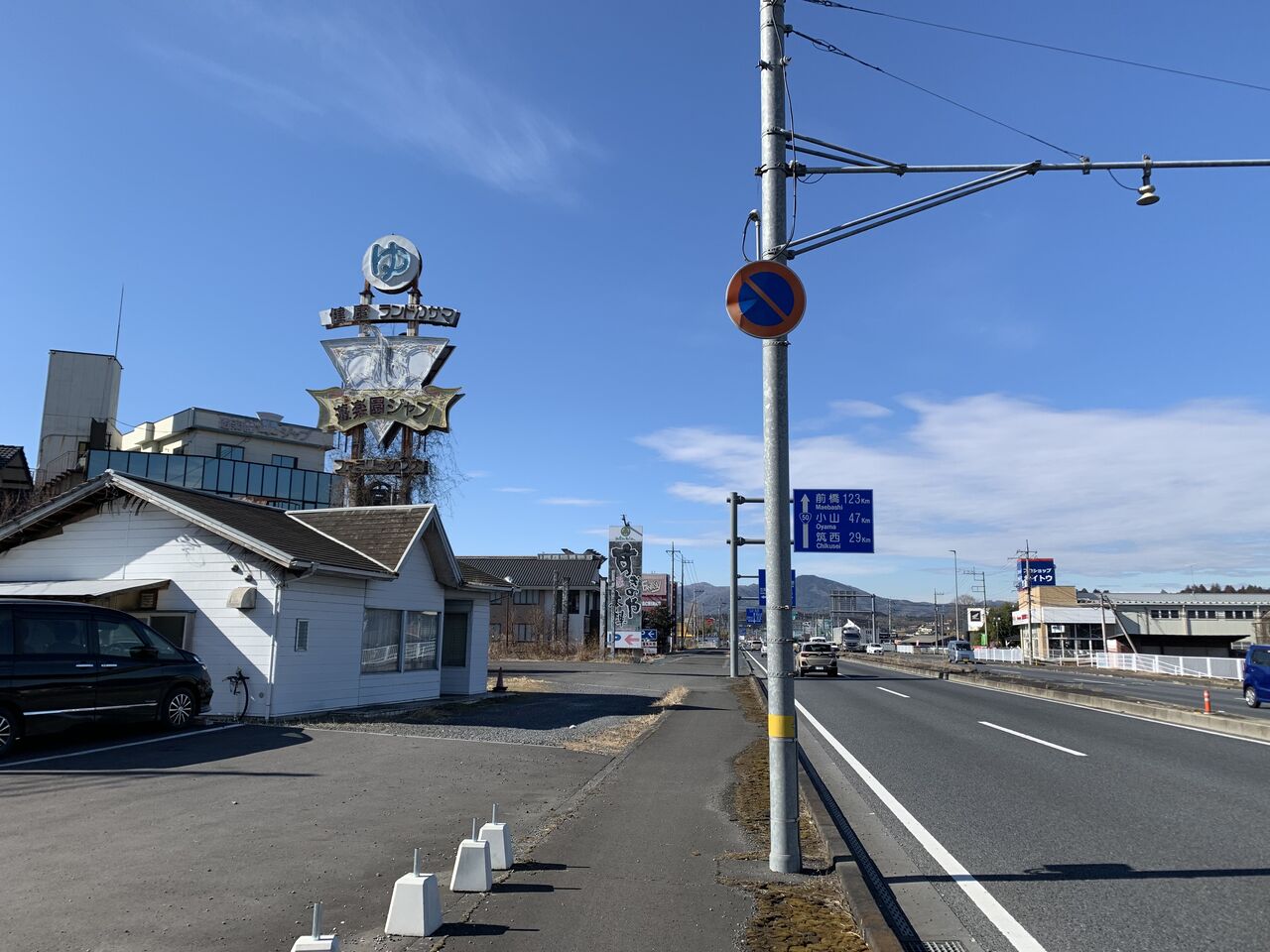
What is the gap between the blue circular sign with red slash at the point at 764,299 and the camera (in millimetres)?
6480

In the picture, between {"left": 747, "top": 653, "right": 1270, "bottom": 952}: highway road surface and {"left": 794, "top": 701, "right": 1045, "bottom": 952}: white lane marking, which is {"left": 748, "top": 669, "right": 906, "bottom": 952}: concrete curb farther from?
{"left": 794, "top": 701, "right": 1045, "bottom": 952}: white lane marking

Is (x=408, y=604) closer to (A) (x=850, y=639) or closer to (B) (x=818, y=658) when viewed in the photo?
(B) (x=818, y=658)

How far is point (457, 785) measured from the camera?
985cm

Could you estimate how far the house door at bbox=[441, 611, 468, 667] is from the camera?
2264 centimetres

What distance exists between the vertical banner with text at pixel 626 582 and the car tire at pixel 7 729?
52.5 m

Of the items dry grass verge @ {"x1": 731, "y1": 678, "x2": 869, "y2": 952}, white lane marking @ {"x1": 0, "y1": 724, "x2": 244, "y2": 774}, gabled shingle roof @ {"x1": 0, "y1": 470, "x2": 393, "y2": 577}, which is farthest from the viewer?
gabled shingle roof @ {"x1": 0, "y1": 470, "x2": 393, "y2": 577}

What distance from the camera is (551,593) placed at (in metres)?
81.7

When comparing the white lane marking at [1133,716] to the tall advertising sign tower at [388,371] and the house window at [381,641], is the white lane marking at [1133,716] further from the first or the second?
the tall advertising sign tower at [388,371]

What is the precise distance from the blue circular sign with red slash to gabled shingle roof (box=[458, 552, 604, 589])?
74.0 m

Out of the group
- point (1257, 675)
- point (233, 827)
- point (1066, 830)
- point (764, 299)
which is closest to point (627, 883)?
point (233, 827)

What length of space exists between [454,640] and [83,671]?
11.1 metres

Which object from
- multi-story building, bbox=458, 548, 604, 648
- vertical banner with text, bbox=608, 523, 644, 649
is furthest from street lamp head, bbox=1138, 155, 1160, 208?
multi-story building, bbox=458, 548, 604, 648

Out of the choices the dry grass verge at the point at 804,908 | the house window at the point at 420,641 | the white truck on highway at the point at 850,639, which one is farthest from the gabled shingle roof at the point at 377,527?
the white truck on highway at the point at 850,639

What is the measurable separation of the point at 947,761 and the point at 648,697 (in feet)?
42.1
